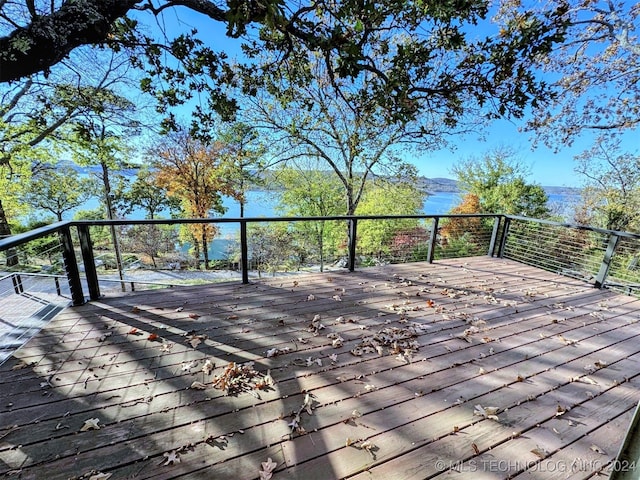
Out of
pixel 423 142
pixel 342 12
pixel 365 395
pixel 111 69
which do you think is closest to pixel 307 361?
pixel 365 395

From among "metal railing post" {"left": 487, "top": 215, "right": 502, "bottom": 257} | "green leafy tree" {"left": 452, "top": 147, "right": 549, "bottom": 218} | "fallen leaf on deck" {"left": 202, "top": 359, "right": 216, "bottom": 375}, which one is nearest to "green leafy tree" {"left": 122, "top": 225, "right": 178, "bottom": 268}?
"fallen leaf on deck" {"left": 202, "top": 359, "right": 216, "bottom": 375}

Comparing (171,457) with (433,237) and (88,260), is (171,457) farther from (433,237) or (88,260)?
(433,237)

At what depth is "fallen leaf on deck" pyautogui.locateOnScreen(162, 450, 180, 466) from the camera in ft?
4.36

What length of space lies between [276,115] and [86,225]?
281 inches

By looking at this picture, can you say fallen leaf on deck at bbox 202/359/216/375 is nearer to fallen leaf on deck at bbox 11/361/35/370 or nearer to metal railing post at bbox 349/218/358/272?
fallen leaf on deck at bbox 11/361/35/370

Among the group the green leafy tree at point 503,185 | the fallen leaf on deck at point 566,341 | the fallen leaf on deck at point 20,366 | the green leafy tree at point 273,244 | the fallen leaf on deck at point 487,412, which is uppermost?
the green leafy tree at point 503,185

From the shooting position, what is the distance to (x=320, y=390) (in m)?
1.83

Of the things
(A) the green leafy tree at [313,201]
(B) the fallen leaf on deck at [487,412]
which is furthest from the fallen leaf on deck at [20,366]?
(A) the green leafy tree at [313,201]

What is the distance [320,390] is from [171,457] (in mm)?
880

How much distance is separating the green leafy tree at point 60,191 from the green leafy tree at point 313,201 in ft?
31.3

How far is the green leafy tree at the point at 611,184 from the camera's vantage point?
30.9ft

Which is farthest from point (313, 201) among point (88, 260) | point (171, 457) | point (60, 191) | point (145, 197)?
point (171, 457)

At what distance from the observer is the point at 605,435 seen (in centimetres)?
155

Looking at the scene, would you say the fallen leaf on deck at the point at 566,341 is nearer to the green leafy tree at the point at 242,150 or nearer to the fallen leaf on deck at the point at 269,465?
the fallen leaf on deck at the point at 269,465
